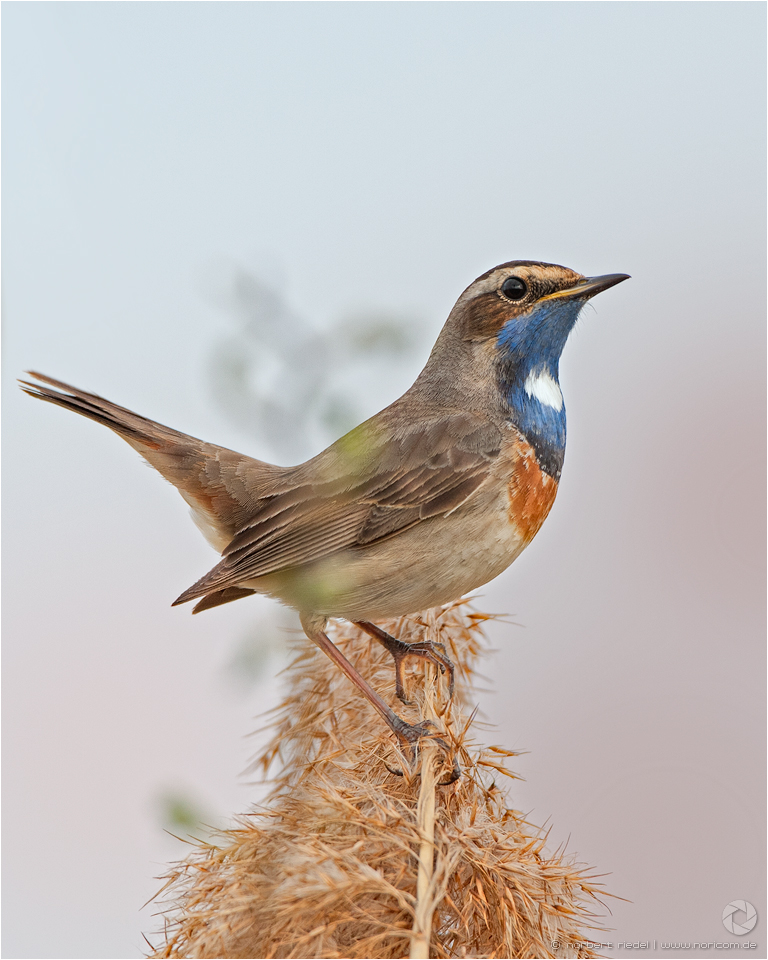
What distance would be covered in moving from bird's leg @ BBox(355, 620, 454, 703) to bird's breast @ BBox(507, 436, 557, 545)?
58cm

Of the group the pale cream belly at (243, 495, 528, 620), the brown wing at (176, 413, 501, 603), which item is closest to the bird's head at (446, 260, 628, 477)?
the brown wing at (176, 413, 501, 603)

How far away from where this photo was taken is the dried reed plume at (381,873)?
5.87 feet

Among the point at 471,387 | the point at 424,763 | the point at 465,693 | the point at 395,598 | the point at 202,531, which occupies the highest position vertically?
the point at 471,387

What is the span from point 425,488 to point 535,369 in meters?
0.66

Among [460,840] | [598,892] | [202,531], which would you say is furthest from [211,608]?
[598,892]

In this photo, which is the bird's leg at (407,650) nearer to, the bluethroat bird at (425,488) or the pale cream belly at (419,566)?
the bluethroat bird at (425,488)

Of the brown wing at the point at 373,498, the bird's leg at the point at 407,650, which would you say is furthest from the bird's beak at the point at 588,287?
the bird's leg at the point at 407,650

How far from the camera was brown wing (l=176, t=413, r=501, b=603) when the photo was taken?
3.10 m

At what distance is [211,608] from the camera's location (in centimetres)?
340

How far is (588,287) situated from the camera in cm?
307

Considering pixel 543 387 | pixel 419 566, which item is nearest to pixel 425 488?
pixel 419 566

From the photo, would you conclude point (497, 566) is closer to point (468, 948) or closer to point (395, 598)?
point (395, 598)

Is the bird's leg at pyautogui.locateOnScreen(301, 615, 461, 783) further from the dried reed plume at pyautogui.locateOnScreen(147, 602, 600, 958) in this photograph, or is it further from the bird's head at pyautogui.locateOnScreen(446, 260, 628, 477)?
the bird's head at pyautogui.locateOnScreen(446, 260, 628, 477)

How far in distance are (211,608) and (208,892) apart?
1.51 metres
